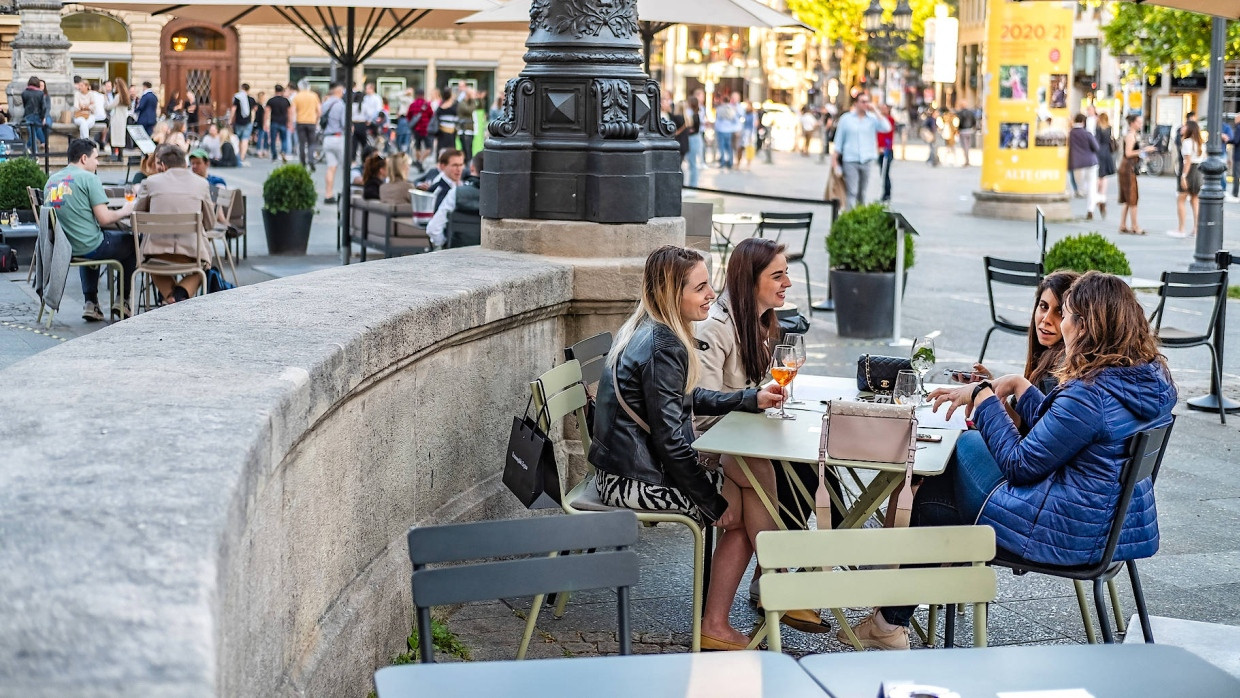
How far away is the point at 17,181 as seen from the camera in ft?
46.6

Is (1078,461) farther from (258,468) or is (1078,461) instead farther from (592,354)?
(258,468)

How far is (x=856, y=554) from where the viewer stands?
3426 millimetres

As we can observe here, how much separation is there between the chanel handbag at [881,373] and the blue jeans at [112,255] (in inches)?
272

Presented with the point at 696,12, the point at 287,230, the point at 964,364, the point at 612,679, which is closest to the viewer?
the point at 612,679

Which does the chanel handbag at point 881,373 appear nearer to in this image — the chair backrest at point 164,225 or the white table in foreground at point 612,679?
the white table in foreground at point 612,679

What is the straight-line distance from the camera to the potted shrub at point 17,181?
46.5ft

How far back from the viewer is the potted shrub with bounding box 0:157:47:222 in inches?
558

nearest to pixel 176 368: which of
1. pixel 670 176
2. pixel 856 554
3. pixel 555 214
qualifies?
pixel 856 554

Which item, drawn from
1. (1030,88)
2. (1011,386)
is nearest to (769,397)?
(1011,386)

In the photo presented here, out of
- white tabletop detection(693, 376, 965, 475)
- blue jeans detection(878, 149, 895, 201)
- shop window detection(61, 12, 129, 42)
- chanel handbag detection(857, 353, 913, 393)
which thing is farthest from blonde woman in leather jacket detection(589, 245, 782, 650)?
shop window detection(61, 12, 129, 42)

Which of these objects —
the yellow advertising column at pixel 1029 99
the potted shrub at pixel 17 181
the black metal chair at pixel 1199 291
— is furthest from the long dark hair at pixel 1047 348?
the yellow advertising column at pixel 1029 99

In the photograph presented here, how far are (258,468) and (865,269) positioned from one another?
853cm

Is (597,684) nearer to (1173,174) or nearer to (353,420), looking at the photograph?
(353,420)

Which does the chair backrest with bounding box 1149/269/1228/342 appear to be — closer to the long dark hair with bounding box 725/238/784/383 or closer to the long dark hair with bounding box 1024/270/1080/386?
the long dark hair with bounding box 1024/270/1080/386
